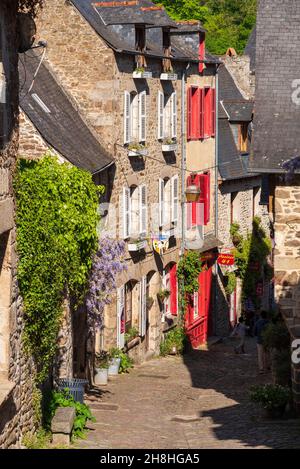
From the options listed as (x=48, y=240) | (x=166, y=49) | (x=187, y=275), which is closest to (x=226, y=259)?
(x=187, y=275)

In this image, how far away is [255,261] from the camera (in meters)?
34.3

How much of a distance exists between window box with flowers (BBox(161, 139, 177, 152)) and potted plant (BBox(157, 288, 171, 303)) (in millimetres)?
3585

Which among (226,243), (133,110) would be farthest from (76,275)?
(226,243)

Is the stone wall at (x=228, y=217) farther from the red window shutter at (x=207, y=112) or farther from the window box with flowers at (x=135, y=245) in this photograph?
the window box with flowers at (x=135, y=245)

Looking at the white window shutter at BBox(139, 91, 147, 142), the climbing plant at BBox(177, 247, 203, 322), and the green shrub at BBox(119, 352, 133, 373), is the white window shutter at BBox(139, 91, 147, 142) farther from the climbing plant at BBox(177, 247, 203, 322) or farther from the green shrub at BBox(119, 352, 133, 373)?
the green shrub at BBox(119, 352, 133, 373)

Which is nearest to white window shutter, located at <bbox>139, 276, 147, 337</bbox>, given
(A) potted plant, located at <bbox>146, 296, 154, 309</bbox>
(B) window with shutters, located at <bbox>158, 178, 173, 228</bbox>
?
(A) potted plant, located at <bbox>146, 296, 154, 309</bbox>

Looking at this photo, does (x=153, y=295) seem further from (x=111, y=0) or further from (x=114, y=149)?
(x=111, y=0)

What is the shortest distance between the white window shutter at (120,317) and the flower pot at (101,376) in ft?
6.18

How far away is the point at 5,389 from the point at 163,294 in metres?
15.0

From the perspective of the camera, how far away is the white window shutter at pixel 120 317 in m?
23.2

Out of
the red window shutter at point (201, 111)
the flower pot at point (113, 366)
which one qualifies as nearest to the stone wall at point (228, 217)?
the red window shutter at point (201, 111)

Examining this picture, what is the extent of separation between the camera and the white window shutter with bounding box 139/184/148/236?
80.6 ft

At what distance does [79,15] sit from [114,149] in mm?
2944

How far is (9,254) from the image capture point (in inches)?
478
